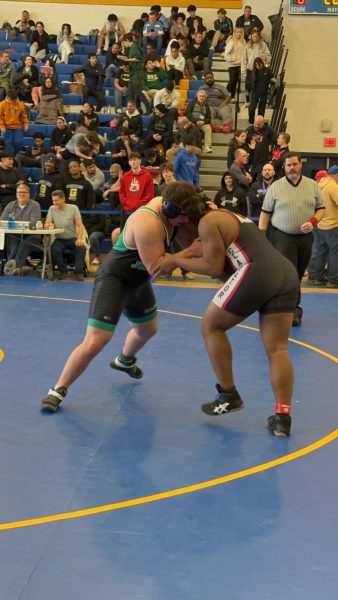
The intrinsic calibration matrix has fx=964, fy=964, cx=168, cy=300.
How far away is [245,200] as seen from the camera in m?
13.6

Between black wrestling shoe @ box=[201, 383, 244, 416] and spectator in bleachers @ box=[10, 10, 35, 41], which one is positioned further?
spectator in bleachers @ box=[10, 10, 35, 41]

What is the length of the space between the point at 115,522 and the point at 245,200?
9356 millimetres

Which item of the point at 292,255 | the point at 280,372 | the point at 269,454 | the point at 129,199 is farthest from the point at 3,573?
the point at 129,199

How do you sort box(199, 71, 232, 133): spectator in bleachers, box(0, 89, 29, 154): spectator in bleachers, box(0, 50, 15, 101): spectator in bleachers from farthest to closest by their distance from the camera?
1. box(0, 50, 15, 101): spectator in bleachers
2. box(199, 71, 232, 133): spectator in bleachers
3. box(0, 89, 29, 154): spectator in bleachers

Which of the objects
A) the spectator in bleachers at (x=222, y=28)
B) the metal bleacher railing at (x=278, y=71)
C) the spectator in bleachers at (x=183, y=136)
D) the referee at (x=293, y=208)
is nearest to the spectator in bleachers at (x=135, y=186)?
the spectator in bleachers at (x=183, y=136)

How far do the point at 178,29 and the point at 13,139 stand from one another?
4.98m

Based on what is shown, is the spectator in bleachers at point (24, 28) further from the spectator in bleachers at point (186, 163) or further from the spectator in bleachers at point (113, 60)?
the spectator in bleachers at point (186, 163)

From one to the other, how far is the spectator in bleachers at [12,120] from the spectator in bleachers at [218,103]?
134 inches

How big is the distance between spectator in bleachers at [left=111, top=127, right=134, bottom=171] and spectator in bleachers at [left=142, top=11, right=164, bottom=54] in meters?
4.29

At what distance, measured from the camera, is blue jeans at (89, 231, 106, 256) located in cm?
1327

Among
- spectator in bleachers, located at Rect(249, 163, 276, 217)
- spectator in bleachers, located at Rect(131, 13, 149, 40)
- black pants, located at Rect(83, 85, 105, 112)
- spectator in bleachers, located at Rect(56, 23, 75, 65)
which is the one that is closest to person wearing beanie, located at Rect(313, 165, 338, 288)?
spectator in bleachers, located at Rect(249, 163, 276, 217)

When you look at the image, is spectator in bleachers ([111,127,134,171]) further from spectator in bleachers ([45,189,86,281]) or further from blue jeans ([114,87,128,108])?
spectator in bleachers ([45,189,86,281])

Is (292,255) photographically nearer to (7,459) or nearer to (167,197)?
(167,197)

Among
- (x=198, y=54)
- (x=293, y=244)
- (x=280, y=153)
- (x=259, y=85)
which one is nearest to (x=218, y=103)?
(x=259, y=85)
